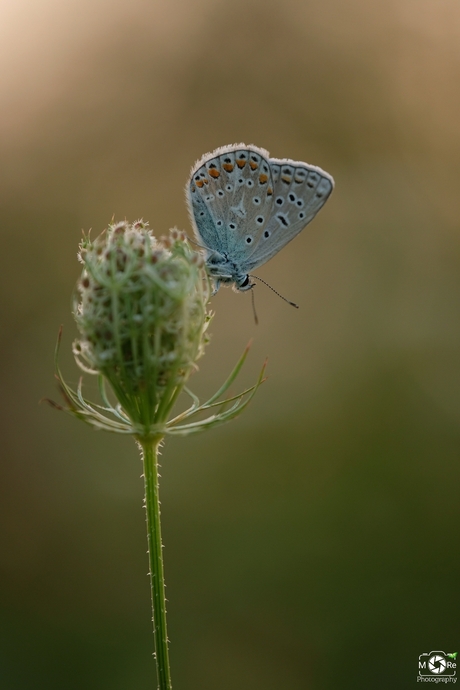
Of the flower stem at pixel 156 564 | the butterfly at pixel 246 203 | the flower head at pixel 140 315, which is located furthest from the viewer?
the butterfly at pixel 246 203

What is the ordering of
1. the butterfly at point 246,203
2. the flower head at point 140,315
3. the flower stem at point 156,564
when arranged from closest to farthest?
1. the flower stem at point 156,564
2. the flower head at point 140,315
3. the butterfly at point 246,203

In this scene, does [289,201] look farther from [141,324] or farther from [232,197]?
[141,324]

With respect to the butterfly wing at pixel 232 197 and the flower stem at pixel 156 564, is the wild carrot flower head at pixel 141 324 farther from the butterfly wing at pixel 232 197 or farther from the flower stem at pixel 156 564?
the butterfly wing at pixel 232 197

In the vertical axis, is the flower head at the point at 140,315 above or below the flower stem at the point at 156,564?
above

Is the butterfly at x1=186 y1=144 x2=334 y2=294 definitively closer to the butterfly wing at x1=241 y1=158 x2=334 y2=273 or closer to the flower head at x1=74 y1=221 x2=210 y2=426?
the butterfly wing at x1=241 y1=158 x2=334 y2=273

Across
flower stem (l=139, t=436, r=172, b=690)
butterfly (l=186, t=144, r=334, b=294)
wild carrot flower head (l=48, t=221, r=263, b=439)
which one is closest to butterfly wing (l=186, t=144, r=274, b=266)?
butterfly (l=186, t=144, r=334, b=294)

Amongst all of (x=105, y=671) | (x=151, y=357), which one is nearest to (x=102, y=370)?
(x=151, y=357)

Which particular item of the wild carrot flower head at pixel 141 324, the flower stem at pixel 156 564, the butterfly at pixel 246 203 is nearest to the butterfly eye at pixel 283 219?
the butterfly at pixel 246 203
